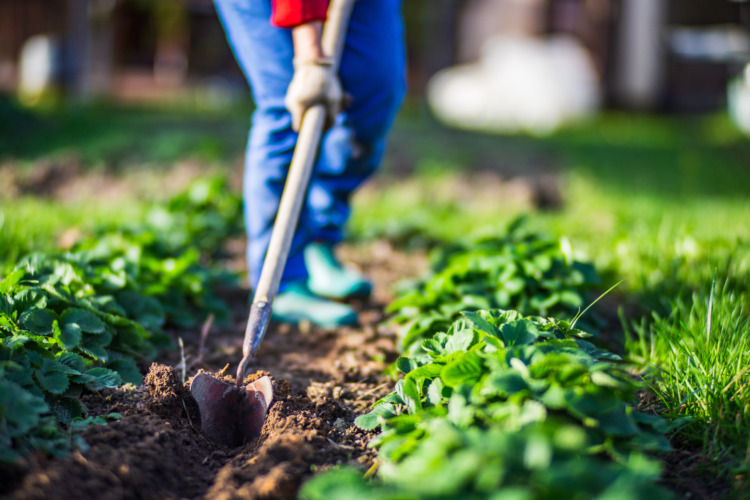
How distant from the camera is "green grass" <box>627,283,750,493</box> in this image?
1.22 m

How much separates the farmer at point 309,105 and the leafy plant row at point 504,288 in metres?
0.39

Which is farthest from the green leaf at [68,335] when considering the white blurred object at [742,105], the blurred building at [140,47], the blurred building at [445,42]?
the blurred building at [140,47]

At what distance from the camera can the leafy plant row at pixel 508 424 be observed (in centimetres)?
84

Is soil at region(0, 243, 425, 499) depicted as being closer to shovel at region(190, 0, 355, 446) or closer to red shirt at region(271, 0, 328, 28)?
shovel at region(190, 0, 355, 446)

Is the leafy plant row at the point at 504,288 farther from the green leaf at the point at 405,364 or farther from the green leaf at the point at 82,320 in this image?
the green leaf at the point at 82,320

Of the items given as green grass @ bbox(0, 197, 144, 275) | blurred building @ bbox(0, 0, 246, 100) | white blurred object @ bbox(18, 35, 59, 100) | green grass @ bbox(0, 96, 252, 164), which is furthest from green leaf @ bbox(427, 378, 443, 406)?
blurred building @ bbox(0, 0, 246, 100)

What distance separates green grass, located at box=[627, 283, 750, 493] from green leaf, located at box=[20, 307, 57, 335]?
144cm

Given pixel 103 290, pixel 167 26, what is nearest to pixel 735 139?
pixel 103 290

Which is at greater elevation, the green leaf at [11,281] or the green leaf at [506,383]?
the green leaf at [506,383]

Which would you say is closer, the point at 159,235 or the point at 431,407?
the point at 431,407

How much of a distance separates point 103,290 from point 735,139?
6985 millimetres

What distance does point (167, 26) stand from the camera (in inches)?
467

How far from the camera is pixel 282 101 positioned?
78.2 inches

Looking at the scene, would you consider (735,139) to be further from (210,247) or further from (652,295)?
(210,247)
